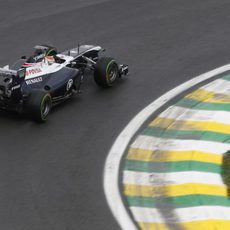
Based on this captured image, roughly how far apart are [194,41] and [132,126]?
470cm

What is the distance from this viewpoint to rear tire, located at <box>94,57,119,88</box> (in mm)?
12812

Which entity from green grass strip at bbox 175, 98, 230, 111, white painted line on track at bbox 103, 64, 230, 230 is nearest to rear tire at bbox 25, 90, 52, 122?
white painted line on track at bbox 103, 64, 230, 230

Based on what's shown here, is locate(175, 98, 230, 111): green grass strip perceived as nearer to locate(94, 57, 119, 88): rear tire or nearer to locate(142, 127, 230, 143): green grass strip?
locate(142, 127, 230, 143): green grass strip

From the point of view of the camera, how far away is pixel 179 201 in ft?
28.8

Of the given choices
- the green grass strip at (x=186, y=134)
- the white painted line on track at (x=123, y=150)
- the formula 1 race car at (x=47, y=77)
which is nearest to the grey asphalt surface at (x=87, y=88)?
the white painted line on track at (x=123, y=150)

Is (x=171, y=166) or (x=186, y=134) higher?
(x=186, y=134)

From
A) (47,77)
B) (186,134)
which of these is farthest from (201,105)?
(47,77)

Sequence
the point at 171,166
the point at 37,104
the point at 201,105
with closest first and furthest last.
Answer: the point at 171,166, the point at 37,104, the point at 201,105

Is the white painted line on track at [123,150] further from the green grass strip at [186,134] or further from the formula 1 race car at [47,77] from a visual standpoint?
the formula 1 race car at [47,77]

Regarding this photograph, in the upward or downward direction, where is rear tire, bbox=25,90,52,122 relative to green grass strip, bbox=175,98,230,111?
upward

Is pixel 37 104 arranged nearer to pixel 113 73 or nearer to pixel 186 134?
pixel 113 73

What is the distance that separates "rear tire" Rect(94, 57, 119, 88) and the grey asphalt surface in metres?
0.17

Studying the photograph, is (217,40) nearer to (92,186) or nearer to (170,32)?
(170,32)

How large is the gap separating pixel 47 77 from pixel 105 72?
1200 mm
